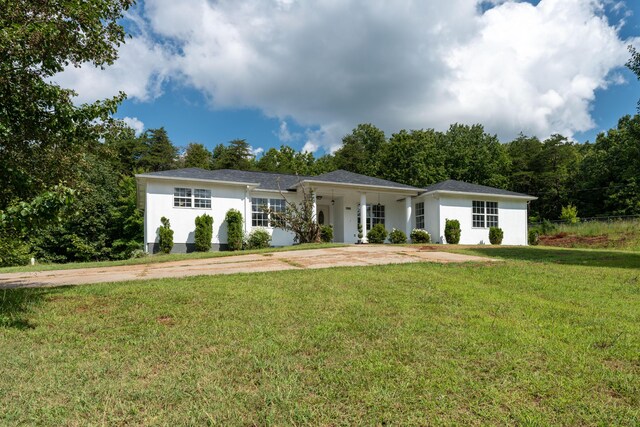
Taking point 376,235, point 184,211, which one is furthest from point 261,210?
point 376,235

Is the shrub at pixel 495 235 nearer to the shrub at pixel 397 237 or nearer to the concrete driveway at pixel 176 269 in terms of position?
the shrub at pixel 397 237

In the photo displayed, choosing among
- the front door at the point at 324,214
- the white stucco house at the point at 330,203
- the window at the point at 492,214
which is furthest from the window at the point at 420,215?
the front door at the point at 324,214

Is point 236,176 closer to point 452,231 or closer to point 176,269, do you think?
point 176,269

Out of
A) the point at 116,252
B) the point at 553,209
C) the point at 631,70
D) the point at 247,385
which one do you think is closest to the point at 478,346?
the point at 247,385

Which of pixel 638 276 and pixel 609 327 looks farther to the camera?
pixel 638 276

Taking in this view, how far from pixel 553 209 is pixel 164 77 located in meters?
41.5

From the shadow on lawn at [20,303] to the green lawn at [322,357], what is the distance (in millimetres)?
33

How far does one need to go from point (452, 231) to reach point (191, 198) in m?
12.9

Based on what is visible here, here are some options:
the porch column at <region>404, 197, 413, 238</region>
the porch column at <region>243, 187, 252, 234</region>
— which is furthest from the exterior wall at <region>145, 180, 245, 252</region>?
the porch column at <region>404, 197, 413, 238</region>

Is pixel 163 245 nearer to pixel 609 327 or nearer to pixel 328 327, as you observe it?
pixel 328 327

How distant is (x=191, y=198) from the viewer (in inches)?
679

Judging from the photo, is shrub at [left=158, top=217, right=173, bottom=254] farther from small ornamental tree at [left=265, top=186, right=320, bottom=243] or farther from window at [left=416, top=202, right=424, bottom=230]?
window at [left=416, top=202, right=424, bottom=230]

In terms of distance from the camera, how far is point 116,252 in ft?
78.1

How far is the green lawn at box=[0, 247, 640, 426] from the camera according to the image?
2.40m
